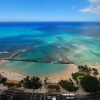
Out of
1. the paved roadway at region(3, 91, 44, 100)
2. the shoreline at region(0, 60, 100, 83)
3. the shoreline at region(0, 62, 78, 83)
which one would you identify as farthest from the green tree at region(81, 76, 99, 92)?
the paved roadway at region(3, 91, 44, 100)

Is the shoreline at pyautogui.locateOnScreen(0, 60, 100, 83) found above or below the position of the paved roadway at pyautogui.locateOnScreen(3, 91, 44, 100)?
above

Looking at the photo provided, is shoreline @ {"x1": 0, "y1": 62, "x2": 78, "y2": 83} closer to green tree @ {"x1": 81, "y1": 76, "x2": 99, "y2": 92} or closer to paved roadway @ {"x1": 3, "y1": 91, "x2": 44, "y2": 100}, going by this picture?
green tree @ {"x1": 81, "y1": 76, "x2": 99, "y2": 92}

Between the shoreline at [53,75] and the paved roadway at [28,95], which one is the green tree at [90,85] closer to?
the shoreline at [53,75]

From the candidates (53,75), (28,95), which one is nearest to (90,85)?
(53,75)

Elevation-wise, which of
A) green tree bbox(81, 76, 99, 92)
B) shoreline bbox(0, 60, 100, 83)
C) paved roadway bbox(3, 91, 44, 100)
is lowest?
paved roadway bbox(3, 91, 44, 100)

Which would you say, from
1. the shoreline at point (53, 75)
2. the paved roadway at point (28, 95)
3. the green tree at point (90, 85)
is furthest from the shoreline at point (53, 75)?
the paved roadway at point (28, 95)

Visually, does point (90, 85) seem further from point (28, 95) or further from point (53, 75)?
point (28, 95)

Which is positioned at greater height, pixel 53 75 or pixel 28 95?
pixel 53 75

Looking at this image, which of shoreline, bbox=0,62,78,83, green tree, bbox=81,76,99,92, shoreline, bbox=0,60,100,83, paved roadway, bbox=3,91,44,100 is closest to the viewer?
paved roadway, bbox=3,91,44,100

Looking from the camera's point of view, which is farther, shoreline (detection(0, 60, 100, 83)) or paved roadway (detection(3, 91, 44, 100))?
shoreline (detection(0, 60, 100, 83))

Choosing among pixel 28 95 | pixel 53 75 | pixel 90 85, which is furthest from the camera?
pixel 53 75

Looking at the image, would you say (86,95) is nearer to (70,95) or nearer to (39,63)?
(70,95)

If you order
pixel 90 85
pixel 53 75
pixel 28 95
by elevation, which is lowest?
pixel 28 95
